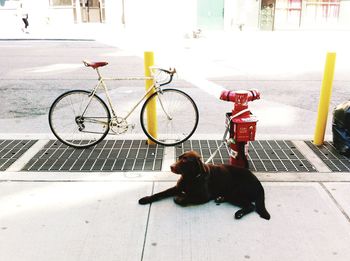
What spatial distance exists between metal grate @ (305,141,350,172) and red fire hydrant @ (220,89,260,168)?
1.04m

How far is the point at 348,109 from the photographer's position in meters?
4.70

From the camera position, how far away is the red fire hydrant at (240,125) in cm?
417

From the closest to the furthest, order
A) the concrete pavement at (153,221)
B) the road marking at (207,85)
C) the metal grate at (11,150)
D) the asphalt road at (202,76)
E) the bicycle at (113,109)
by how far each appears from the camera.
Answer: the concrete pavement at (153,221)
the metal grate at (11,150)
the bicycle at (113,109)
the asphalt road at (202,76)
the road marking at (207,85)

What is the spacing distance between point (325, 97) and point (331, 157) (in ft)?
2.44

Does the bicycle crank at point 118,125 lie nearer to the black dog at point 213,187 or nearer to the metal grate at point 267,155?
the metal grate at point 267,155

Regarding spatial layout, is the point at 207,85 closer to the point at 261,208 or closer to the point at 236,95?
the point at 236,95

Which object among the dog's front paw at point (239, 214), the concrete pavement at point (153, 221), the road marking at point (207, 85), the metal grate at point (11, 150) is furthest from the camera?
the road marking at point (207, 85)

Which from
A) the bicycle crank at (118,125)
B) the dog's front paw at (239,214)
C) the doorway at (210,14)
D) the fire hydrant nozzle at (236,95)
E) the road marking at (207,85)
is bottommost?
the dog's front paw at (239,214)

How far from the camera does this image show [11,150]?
511cm

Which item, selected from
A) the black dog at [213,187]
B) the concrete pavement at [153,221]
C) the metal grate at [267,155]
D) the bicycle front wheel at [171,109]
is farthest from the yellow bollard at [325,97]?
the black dog at [213,187]

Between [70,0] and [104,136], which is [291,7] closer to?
[70,0]

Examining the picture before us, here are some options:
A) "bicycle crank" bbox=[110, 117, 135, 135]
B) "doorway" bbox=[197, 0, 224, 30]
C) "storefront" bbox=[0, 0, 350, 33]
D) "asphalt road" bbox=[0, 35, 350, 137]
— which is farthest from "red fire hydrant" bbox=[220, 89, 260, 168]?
"doorway" bbox=[197, 0, 224, 30]

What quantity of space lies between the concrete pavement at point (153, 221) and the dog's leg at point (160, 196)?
0.06m

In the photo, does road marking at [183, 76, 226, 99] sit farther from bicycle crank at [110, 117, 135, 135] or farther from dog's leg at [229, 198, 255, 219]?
dog's leg at [229, 198, 255, 219]
